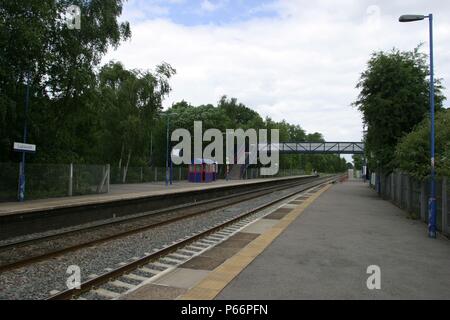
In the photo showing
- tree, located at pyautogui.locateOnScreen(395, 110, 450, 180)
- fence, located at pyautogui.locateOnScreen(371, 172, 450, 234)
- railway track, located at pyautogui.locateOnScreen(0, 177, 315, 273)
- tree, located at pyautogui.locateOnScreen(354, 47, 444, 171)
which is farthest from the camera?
tree, located at pyautogui.locateOnScreen(354, 47, 444, 171)

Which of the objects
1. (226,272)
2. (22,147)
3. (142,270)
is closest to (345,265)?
(226,272)

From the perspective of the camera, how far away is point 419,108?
82.0ft

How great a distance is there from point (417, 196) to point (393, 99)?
10.6 metres

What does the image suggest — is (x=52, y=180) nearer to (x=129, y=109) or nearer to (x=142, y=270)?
(x=142, y=270)

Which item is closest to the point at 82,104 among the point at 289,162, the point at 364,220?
the point at 364,220

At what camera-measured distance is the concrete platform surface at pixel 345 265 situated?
6156 millimetres

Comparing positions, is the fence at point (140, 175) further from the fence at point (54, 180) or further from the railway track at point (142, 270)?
the railway track at point (142, 270)

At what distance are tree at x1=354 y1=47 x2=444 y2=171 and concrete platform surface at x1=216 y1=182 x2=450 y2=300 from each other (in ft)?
42.9

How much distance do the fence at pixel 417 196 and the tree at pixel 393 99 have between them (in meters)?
1.95

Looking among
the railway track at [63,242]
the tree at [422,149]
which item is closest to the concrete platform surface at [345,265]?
the tree at [422,149]

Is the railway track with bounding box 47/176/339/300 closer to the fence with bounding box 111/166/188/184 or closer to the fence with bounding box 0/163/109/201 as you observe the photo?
the fence with bounding box 0/163/109/201

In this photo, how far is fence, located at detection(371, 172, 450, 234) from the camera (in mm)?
11727

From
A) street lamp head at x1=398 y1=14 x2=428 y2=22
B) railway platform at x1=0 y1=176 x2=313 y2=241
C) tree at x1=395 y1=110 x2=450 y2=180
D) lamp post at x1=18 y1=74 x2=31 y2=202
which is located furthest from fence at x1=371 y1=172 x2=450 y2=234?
lamp post at x1=18 y1=74 x2=31 y2=202
